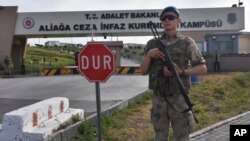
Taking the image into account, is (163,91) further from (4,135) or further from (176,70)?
(4,135)

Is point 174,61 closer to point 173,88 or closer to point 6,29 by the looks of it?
point 173,88

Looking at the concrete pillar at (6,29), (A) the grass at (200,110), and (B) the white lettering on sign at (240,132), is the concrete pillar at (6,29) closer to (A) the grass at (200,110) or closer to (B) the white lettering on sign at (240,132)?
(A) the grass at (200,110)

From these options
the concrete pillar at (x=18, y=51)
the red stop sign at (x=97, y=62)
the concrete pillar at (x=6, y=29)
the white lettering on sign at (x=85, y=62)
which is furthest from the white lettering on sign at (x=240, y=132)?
the concrete pillar at (x=18, y=51)

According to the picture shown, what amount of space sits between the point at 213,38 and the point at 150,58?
92.6 ft

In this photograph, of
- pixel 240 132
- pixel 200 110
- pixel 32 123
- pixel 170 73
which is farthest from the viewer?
pixel 200 110

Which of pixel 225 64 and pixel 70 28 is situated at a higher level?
pixel 70 28

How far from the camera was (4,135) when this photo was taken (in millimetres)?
7270

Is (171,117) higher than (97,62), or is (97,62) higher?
(97,62)

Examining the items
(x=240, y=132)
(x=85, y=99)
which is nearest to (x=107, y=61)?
(x=240, y=132)

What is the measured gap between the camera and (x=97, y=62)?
22.3 ft

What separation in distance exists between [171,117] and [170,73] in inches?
19.6

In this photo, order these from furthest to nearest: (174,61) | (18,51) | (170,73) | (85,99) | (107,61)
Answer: (18,51) → (85,99) → (107,61) → (174,61) → (170,73)

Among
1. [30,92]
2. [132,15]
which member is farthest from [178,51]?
[132,15]

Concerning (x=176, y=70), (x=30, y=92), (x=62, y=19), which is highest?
(x=62, y=19)
